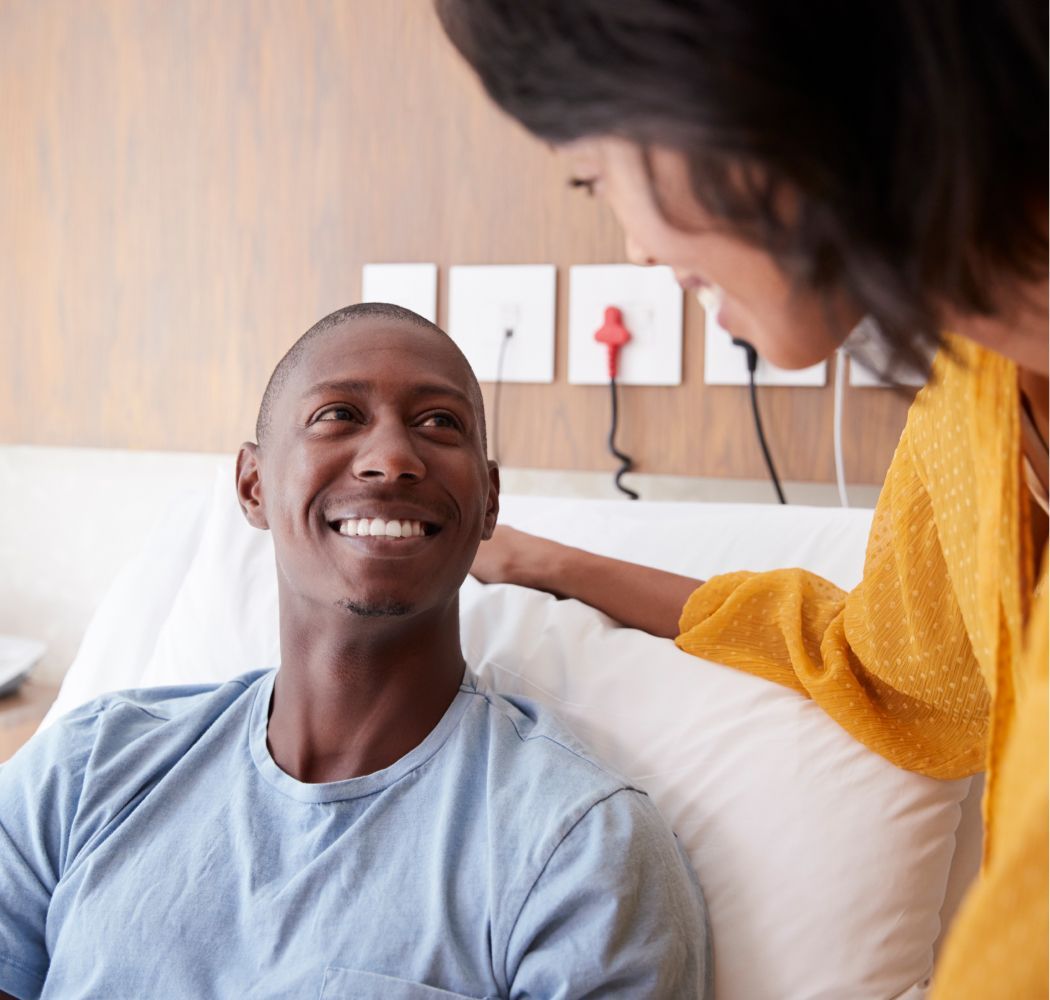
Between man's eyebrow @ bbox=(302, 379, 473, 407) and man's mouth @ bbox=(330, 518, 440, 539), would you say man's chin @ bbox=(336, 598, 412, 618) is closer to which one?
man's mouth @ bbox=(330, 518, 440, 539)

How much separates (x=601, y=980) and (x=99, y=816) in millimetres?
516

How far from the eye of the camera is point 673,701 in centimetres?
122

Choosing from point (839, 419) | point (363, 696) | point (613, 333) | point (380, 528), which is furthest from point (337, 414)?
point (839, 419)

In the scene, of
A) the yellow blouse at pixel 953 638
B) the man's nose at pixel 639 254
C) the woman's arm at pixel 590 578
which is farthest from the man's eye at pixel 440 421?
the man's nose at pixel 639 254

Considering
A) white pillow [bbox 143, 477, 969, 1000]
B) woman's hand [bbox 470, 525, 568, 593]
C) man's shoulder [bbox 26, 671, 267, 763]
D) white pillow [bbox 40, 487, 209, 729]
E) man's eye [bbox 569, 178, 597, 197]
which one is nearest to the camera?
man's eye [bbox 569, 178, 597, 197]

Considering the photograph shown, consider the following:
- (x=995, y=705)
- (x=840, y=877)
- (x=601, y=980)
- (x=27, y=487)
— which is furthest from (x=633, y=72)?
(x=27, y=487)

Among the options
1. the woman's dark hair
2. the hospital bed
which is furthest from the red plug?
the woman's dark hair

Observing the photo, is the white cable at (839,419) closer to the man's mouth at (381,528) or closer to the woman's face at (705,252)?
the man's mouth at (381,528)

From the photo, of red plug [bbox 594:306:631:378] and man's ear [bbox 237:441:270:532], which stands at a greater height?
red plug [bbox 594:306:631:378]

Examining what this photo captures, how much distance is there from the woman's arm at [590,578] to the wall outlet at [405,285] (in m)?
0.52

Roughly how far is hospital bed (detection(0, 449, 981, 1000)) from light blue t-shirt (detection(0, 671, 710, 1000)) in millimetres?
82

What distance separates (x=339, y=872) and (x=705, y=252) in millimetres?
663

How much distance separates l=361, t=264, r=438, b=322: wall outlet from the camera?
1.82 m

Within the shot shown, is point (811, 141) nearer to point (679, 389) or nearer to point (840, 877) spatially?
point (840, 877)
